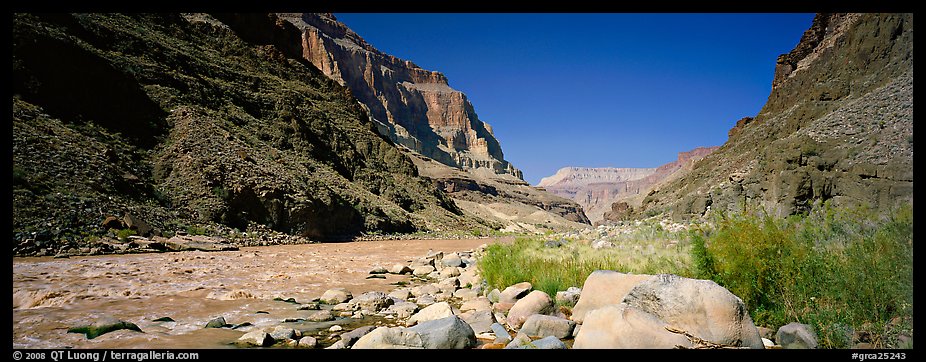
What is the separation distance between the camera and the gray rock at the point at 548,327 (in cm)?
495

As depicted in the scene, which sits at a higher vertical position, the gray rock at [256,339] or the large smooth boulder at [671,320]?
the large smooth boulder at [671,320]

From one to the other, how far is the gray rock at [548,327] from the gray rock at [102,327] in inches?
186

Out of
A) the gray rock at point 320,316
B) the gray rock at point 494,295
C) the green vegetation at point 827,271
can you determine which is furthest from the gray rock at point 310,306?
the green vegetation at point 827,271

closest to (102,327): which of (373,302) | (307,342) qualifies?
(307,342)

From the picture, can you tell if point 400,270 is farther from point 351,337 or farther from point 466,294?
point 351,337

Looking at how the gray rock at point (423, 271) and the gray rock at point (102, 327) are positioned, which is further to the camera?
the gray rock at point (423, 271)

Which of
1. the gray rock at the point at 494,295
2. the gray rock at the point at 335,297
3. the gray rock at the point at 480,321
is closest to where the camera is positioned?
the gray rock at the point at 480,321

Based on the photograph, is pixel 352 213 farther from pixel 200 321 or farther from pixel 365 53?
pixel 365 53

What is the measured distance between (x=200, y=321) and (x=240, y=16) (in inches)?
2459

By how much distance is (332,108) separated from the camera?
2258 inches

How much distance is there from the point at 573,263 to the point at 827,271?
3733 millimetres

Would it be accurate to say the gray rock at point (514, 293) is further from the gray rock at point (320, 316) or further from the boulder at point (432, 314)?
the gray rock at point (320, 316)

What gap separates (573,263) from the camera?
7773 millimetres
